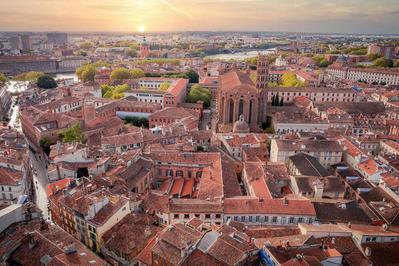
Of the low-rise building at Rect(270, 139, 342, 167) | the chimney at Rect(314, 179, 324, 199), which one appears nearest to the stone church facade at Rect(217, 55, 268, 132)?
the low-rise building at Rect(270, 139, 342, 167)

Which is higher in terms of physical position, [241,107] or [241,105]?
[241,105]

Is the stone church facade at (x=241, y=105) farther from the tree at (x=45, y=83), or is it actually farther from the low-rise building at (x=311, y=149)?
the tree at (x=45, y=83)

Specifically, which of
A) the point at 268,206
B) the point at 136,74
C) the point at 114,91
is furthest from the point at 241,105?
the point at 136,74

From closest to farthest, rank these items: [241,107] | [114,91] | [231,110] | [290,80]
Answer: [241,107]
[231,110]
[114,91]
[290,80]

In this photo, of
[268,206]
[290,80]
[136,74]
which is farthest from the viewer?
[136,74]

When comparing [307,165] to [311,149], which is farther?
[311,149]

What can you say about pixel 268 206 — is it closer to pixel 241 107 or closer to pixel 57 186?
pixel 57 186

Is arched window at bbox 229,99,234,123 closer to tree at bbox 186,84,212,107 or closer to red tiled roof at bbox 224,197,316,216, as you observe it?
tree at bbox 186,84,212,107

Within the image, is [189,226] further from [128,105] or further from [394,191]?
[128,105]
